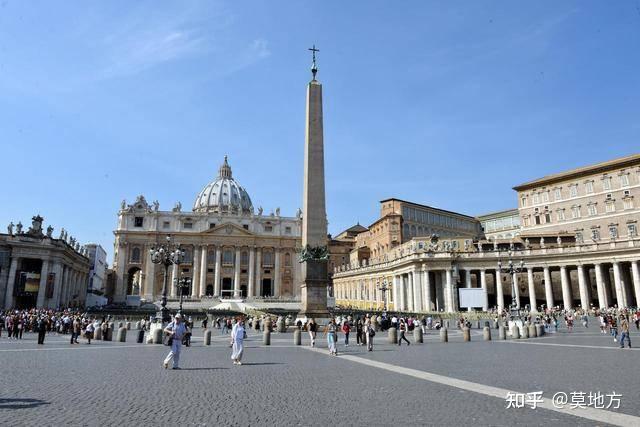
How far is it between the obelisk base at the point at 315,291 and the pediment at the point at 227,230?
2387 inches

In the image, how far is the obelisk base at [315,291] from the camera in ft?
68.0

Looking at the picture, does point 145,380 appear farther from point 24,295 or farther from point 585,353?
point 24,295

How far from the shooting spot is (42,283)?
42844 millimetres

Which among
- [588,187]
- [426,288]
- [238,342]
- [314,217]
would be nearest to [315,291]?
[314,217]

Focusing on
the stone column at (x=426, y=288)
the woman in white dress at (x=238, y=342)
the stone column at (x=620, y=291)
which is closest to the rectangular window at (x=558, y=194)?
the stone column at (x=620, y=291)

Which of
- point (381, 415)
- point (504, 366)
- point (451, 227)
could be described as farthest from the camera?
point (451, 227)

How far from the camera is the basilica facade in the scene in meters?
76.4

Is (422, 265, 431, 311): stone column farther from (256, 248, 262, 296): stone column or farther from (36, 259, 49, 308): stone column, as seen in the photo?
(256, 248, 262, 296): stone column

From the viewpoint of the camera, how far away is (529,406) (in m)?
6.01

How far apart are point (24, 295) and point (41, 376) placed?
133ft

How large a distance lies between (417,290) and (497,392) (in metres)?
39.8

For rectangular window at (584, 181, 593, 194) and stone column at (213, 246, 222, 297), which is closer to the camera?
rectangular window at (584, 181, 593, 194)

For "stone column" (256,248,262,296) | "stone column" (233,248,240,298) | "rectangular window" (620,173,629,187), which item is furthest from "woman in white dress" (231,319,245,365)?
"stone column" (256,248,262,296)

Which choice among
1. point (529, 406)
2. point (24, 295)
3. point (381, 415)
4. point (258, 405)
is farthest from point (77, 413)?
point (24, 295)
